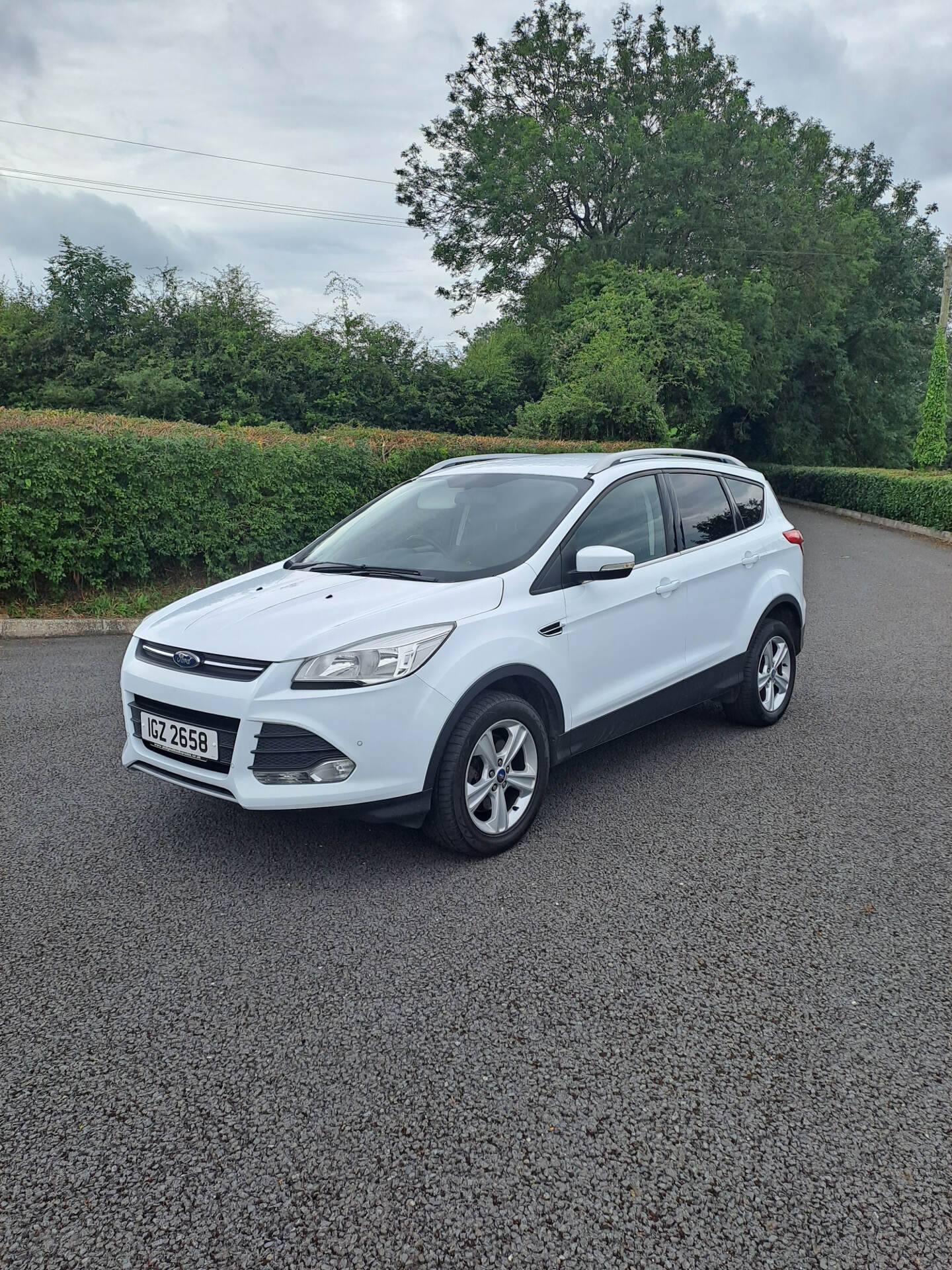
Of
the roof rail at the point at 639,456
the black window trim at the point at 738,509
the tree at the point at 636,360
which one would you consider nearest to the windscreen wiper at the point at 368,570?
the roof rail at the point at 639,456

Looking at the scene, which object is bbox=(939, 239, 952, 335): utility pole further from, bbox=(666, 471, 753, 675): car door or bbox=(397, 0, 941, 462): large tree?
bbox=(666, 471, 753, 675): car door

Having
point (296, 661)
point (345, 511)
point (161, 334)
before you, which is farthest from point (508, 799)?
point (161, 334)

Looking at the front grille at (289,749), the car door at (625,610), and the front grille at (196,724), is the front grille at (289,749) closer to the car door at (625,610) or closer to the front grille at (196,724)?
the front grille at (196,724)

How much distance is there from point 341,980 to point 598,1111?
1.01 m

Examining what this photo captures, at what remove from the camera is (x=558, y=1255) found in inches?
81.7

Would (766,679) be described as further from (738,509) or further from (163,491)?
(163,491)

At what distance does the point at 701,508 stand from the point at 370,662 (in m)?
2.73

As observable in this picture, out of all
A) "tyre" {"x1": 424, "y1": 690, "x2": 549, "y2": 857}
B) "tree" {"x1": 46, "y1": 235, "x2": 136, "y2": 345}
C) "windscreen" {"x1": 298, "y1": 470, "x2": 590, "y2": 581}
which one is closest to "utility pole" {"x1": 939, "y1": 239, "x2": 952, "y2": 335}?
"tree" {"x1": 46, "y1": 235, "x2": 136, "y2": 345}

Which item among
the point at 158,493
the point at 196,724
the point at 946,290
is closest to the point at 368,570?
the point at 196,724

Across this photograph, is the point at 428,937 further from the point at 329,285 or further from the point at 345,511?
the point at 329,285

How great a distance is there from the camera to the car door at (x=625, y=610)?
452 centimetres

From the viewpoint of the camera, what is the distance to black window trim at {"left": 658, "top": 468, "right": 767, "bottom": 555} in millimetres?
5379

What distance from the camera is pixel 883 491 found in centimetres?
2528

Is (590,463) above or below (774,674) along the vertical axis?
above
